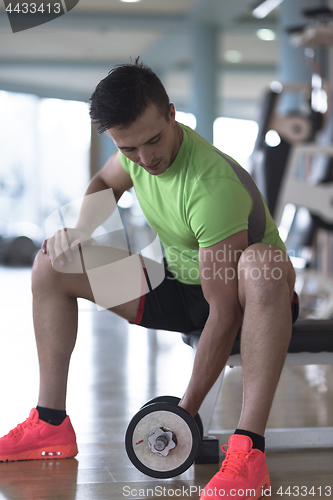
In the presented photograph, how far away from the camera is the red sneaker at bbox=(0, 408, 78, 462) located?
1078 millimetres

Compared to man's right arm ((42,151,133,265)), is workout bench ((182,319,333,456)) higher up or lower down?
lower down

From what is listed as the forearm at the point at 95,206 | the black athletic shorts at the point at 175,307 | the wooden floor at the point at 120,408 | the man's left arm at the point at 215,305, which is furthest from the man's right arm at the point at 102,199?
the wooden floor at the point at 120,408

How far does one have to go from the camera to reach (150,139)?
36.5 inches

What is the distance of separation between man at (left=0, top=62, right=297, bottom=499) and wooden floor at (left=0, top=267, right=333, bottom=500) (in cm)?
9

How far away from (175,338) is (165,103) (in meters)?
1.79

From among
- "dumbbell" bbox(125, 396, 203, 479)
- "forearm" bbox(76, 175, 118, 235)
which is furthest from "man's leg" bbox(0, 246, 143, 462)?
"dumbbell" bbox(125, 396, 203, 479)

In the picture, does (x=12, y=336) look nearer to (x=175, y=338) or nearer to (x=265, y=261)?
(x=175, y=338)

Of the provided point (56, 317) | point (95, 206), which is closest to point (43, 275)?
point (56, 317)

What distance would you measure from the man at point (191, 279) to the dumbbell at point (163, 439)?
0.04m

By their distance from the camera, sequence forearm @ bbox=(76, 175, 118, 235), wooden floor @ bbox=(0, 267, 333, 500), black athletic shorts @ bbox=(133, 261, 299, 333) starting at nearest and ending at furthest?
wooden floor @ bbox=(0, 267, 333, 500)
black athletic shorts @ bbox=(133, 261, 299, 333)
forearm @ bbox=(76, 175, 118, 235)

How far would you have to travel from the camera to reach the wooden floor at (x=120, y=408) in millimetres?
960

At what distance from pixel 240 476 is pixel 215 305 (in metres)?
0.27

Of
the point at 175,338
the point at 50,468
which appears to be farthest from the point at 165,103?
the point at 175,338

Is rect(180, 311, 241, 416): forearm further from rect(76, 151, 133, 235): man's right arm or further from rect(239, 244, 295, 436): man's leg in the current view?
rect(76, 151, 133, 235): man's right arm
